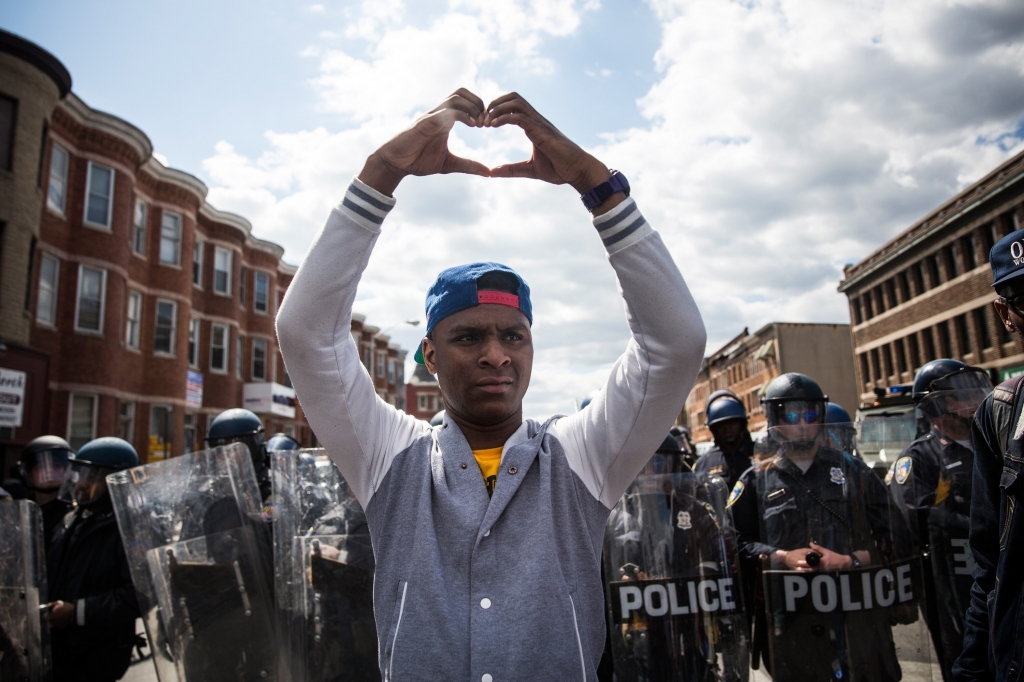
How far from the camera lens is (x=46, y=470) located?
611 cm

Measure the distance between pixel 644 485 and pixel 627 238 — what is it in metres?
A: 2.83

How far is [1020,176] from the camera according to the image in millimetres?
25781

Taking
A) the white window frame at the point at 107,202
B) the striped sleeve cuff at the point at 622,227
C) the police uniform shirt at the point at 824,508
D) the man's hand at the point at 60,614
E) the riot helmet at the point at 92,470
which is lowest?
the man's hand at the point at 60,614

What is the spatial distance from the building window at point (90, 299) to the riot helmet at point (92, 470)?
52.9ft

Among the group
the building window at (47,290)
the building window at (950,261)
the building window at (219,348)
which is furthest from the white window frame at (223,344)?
the building window at (950,261)

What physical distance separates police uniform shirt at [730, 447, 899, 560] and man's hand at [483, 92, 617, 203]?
119 inches

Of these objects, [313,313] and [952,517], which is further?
[952,517]

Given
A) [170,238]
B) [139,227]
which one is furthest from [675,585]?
[170,238]

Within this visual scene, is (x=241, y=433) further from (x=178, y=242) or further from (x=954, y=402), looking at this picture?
(x=178, y=242)

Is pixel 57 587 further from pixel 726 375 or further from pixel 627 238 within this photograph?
pixel 726 375

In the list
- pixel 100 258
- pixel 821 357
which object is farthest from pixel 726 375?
pixel 100 258

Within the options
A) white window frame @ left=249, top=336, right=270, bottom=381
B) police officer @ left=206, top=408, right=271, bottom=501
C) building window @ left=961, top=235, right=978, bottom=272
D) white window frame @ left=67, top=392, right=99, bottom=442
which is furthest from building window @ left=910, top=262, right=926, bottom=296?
police officer @ left=206, top=408, right=271, bottom=501

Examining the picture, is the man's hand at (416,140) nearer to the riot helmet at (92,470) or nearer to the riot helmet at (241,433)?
the riot helmet at (92,470)

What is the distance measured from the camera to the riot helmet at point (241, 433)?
662cm
